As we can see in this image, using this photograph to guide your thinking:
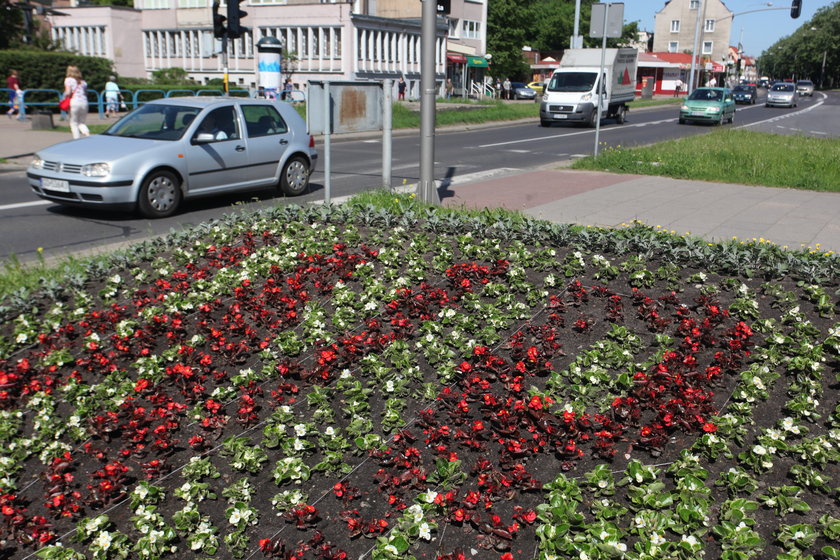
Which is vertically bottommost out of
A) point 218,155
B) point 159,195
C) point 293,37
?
point 159,195

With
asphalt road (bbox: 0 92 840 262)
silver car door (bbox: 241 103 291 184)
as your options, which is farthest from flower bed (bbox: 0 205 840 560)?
silver car door (bbox: 241 103 291 184)

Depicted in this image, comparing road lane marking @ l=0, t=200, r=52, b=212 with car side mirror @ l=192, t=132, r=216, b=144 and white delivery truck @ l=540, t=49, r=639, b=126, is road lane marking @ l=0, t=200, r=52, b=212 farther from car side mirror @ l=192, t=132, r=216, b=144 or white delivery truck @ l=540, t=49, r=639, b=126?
white delivery truck @ l=540, t=49, r=639, b=126

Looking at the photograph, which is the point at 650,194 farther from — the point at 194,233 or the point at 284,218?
the point at 194,233

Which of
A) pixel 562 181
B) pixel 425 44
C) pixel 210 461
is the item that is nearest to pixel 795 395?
pixel 210 461

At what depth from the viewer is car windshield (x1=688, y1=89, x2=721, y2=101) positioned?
3562 centimetres

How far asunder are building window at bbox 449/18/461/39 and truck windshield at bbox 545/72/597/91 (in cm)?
3917

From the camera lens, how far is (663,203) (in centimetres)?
1235

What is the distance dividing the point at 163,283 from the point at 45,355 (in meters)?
1.15

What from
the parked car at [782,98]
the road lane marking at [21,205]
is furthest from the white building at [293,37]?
the road lane marking at [21,205]

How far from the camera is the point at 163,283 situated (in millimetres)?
6145

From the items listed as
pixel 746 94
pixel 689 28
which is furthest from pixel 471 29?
pixel 689 28

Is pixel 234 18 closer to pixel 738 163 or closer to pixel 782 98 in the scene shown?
pixel 738 163

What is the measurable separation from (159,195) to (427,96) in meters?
4.10

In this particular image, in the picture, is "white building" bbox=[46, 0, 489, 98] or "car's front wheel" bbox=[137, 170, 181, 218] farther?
"white building" bbox=[46, 0, 489, 98]
